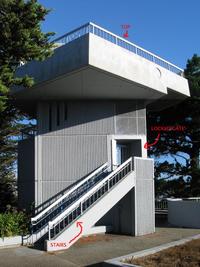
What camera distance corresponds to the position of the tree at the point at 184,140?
27.9m

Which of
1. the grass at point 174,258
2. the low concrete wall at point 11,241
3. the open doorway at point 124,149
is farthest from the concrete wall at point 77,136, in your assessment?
the grass at point 174,258

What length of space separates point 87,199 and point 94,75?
4.99 m

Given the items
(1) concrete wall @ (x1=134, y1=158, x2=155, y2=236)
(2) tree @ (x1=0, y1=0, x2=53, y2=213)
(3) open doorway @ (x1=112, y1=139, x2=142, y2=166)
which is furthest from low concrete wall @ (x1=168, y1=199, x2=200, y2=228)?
(2) tree @ (x1=0, y1=0, x2=53, y2=213)

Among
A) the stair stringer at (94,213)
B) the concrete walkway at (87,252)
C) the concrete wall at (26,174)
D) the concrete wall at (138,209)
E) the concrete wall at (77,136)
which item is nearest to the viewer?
the concrete walkway at (87,252)

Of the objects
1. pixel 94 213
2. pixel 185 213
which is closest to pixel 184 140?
pixel 185 213

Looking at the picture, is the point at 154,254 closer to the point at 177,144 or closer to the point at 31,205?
the point at 31,205

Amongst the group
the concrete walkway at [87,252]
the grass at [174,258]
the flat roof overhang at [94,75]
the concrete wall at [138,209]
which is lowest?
the concrete walkway at [87,252]

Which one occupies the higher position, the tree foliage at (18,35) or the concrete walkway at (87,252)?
the tree foliage at (18,35)

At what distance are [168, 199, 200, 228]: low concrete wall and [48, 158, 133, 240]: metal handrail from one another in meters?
4.64

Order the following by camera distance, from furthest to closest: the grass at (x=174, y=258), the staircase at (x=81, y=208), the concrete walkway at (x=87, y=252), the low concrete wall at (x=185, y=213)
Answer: the low concrete wall at (x=185, y=213) → the staircase at (x=81, y=208) → the concrete walkway at (x=87, y=252) → the grass at (x=174, y=258)

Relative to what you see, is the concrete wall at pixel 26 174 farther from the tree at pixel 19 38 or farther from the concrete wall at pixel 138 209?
the tree at pixel 19 38

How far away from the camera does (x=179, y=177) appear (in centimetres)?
2931

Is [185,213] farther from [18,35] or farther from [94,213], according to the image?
[18,35]

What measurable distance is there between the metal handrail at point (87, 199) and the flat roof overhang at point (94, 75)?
346cm
